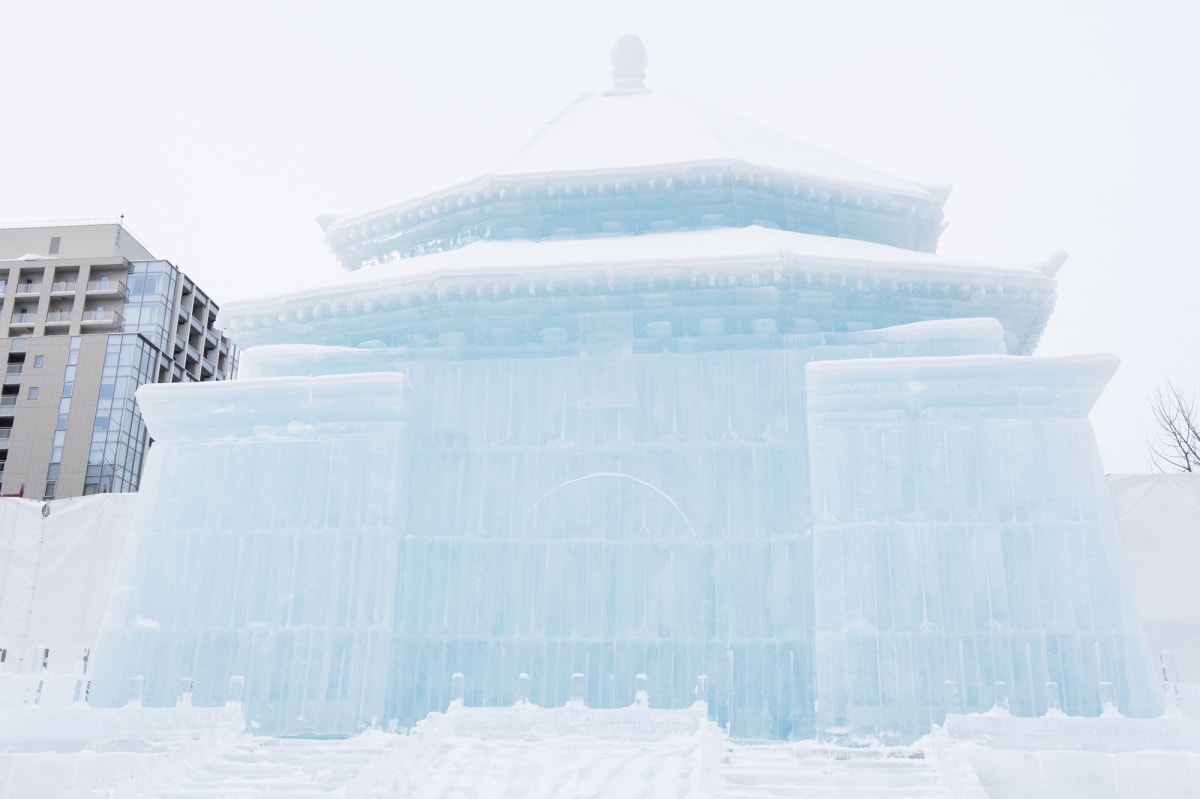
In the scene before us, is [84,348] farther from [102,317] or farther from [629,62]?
[629,62]

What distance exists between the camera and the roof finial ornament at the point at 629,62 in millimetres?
18250

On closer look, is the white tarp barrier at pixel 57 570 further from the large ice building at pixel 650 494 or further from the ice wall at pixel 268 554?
the large ice building at pixel 650 494

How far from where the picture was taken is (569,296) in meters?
13.0

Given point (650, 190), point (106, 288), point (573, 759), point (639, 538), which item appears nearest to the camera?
point (573, 759)

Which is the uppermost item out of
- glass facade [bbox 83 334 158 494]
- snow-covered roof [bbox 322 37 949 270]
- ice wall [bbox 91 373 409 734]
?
glass facade [bbox 83 334 158 494]

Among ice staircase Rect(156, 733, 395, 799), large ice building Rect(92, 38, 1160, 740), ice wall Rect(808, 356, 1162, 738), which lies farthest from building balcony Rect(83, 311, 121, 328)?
ice wall Rect(808, 356, 1162, 738)

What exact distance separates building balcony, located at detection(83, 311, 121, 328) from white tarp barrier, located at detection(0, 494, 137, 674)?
39446 millimetres

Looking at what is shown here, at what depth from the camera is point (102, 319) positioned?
57.1 metres

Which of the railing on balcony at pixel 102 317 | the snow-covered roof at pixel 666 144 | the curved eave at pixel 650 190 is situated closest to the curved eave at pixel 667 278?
the curved eave at pixel 650 190

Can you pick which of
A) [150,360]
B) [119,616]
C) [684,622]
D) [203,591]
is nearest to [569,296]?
[684,622]

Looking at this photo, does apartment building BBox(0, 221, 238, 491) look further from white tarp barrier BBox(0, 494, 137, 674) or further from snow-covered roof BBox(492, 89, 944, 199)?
snow-covered roof BBox(492, 89, 944, 199)

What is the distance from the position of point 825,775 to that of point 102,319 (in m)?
56.6

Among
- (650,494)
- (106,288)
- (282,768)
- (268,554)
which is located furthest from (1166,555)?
(106,288)

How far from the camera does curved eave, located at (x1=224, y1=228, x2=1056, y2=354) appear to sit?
12.6m
